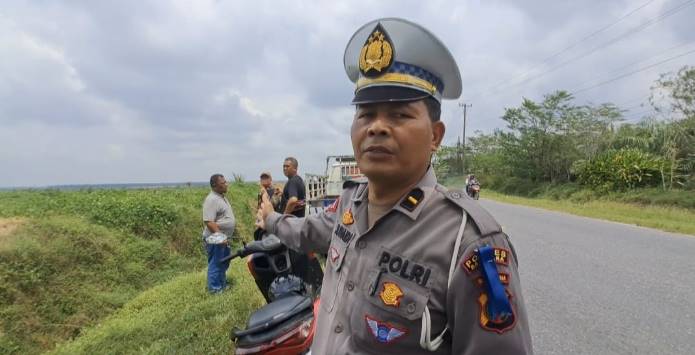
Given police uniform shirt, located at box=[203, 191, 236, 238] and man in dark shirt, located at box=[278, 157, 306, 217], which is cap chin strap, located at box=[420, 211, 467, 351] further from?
police uniform shirt, located at box=[203, 191, 236, 238]

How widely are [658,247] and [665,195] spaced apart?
1076cm

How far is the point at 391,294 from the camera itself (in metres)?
1.02

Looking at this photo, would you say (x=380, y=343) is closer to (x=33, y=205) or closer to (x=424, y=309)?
(x=424, y=309)

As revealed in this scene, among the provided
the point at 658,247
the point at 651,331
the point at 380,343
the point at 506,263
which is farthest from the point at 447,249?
the point at 658,247

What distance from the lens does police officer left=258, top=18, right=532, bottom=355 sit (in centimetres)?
90

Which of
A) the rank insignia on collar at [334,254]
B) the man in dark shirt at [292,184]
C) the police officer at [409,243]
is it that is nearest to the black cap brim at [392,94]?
the police officer at [409,243]

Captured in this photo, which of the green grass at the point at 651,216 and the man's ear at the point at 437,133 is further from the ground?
the man's ear at the point at 437,133

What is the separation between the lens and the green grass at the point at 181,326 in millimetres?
3537

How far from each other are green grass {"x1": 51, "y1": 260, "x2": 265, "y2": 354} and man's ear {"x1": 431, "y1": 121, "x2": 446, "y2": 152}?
2.83 m

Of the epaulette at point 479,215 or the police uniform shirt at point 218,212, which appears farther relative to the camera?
the police uniform shirt at point 218,212

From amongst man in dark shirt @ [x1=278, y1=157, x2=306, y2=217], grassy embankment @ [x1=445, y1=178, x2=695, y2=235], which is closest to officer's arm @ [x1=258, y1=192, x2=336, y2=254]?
man in dark shirt @ [x1=278, y1=157, x2=306, y2=217]

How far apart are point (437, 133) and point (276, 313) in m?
0.89

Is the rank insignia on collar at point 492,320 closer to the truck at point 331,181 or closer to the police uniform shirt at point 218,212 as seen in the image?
the police uniform shirt at point 218,212

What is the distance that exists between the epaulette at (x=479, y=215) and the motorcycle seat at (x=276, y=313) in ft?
2.66
